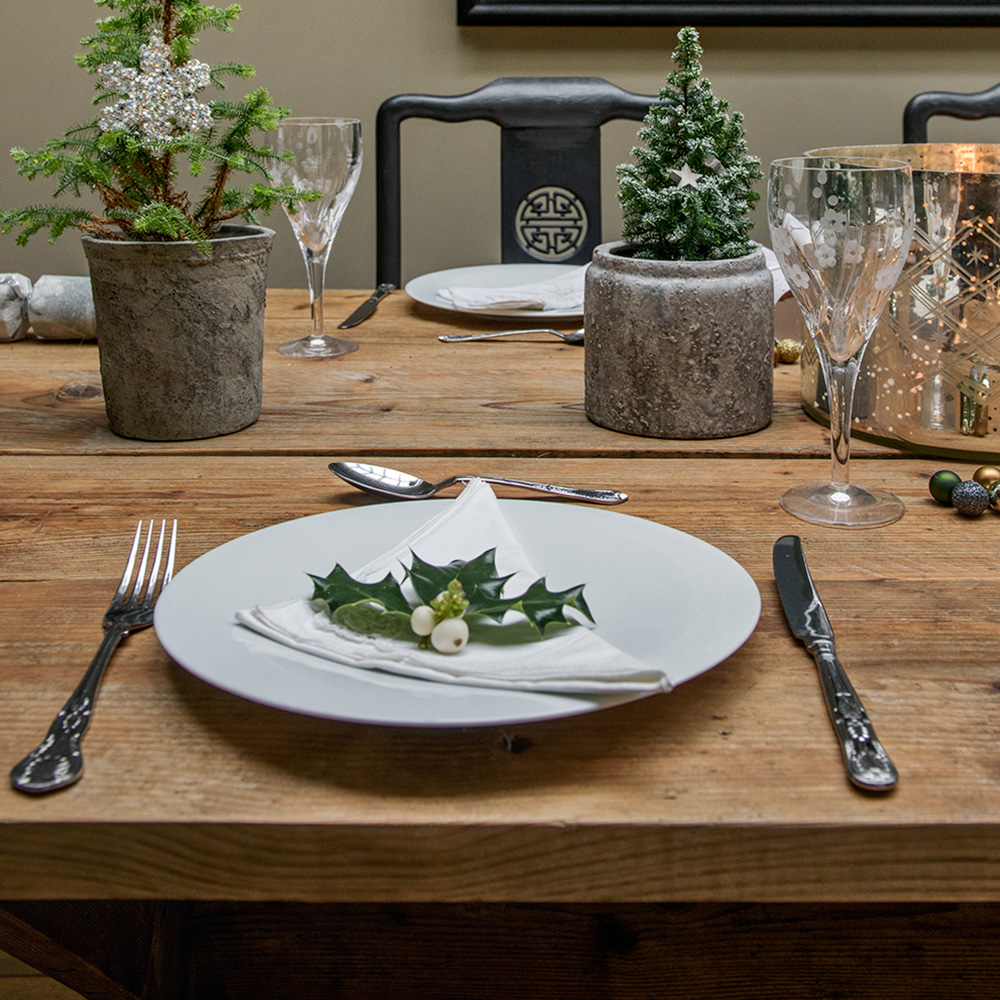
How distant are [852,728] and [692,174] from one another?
48 centimetres

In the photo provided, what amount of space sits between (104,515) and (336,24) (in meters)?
1.87

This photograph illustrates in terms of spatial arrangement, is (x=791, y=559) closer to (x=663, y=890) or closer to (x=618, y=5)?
(x=663, y=890)

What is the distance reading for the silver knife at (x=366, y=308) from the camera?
1.19m

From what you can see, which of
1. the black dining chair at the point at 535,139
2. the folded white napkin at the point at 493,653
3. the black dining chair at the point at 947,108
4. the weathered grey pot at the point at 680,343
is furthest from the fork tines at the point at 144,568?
the black dining chair at the point at 947,108

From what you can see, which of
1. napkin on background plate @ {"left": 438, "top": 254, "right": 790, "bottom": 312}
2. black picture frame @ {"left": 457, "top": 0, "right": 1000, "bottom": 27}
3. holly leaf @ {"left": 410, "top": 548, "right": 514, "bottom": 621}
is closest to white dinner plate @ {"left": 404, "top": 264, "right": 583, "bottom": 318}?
napkin on background plate @ {"left": 438, "top": 254, "right": 790, "bottom": 312}

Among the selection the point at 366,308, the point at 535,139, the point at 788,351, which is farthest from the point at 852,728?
the point at 535,139

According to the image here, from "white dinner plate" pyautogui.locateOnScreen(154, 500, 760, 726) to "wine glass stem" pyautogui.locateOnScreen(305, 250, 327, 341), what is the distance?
1.70 ft

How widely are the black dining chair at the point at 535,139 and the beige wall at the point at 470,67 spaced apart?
715mm

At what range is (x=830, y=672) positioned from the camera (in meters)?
0.45

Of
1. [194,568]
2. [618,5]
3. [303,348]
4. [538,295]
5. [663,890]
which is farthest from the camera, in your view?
[618,5]

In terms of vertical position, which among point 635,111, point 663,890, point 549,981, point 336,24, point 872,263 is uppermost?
point 336,24

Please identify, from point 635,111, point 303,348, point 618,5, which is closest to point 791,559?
point 303,348

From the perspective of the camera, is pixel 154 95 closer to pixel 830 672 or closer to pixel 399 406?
pixel 399 406

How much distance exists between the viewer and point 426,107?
5.27 feet
